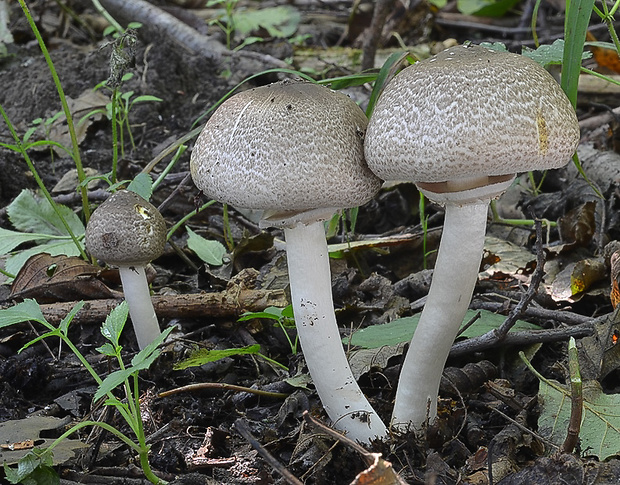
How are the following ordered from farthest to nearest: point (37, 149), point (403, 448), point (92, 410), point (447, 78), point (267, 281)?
point (37, 149)
point (267, 281)
point (92, 410)
point (403, 448)
point (447, 78)

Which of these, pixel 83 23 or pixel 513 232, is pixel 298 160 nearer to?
pixel 513 232

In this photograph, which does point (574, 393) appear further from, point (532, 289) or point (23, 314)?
point (23, 314)

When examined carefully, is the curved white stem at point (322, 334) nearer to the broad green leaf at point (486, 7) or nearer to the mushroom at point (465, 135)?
the mushroom at point (465, 135)

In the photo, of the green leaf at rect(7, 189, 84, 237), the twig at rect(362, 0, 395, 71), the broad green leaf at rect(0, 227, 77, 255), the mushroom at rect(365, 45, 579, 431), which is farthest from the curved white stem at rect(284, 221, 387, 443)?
the twig at rect(362, 0, 395, 71)

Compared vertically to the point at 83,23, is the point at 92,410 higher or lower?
lower

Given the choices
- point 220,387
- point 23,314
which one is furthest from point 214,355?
point 23,314

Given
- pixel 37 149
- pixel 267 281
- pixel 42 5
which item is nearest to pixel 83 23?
pixel 42 5

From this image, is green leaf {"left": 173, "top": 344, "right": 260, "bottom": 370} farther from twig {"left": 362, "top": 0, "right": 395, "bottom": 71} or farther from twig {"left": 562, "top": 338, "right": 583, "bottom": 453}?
twig {"left": 362, "top": 0, "right": 395, "bottom": 71}
